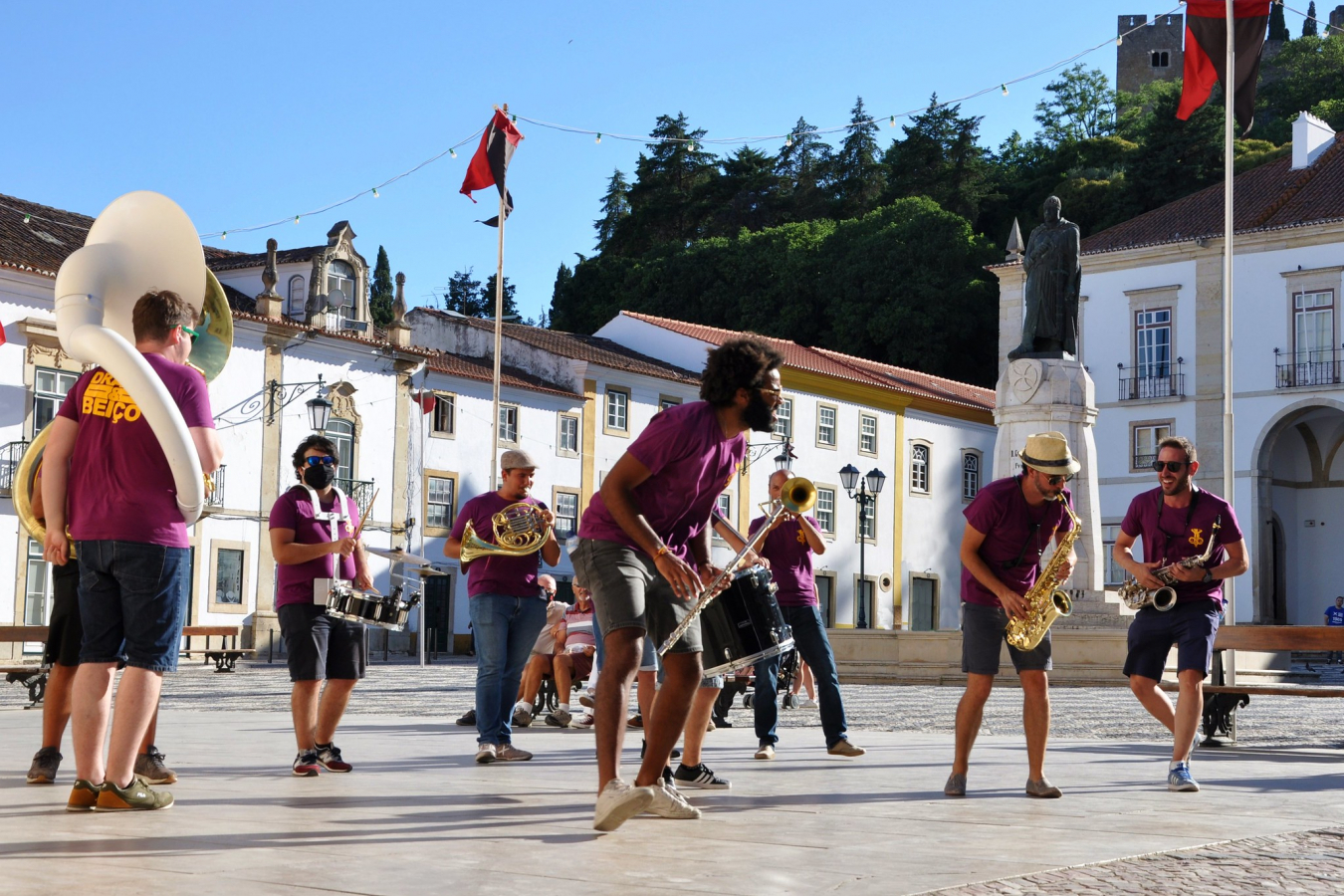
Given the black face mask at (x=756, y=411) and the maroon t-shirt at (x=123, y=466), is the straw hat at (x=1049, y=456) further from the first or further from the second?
the maroon t-shirt at (x=123, y=466)

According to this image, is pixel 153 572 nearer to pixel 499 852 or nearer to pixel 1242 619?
pixel 499 852

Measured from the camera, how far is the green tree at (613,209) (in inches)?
2945

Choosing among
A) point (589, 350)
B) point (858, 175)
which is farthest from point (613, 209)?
point (589, 350)

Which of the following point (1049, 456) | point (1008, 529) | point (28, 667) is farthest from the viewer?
point (28, 667)

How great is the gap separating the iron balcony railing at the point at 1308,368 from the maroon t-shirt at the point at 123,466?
4015 cm

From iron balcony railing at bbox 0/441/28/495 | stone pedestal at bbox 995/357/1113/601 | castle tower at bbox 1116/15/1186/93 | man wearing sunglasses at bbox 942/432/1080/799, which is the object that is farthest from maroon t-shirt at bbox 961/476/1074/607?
castle tower at bbox 1116/15/1186/93

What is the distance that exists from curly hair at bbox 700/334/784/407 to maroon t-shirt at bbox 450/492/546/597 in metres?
3.12

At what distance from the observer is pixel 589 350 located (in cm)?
4822

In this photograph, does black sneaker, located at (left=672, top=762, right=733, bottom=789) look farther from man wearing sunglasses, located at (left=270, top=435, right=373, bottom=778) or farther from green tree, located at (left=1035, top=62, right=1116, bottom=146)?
green tree, located at (left=1035, top=62, right=1116, bottom=146)

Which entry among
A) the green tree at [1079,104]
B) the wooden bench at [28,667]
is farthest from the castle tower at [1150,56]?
the wooden bench at [28,667]

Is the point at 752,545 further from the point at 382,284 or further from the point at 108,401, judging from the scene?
the point at 382,284

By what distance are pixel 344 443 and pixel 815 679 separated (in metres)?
33.0

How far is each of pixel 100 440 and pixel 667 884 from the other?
2817mm

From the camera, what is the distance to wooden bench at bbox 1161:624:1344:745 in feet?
34.0
